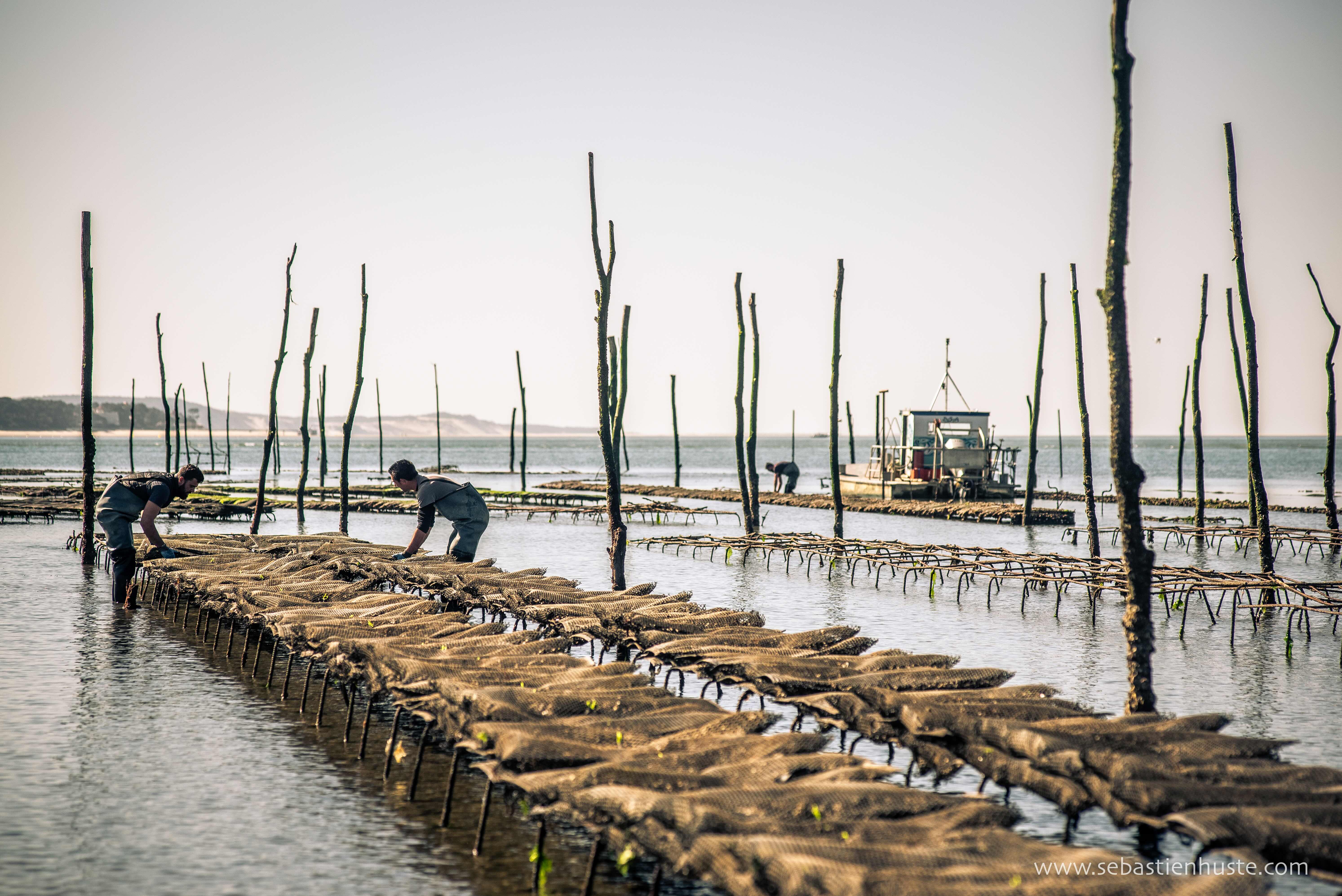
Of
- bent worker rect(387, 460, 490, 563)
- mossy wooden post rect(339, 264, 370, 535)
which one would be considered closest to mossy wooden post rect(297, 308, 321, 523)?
mossy wooden post rect(339, 264, 370, 535)

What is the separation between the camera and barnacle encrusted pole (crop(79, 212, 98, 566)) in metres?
16.7

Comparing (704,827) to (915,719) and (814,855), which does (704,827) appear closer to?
(814,855)

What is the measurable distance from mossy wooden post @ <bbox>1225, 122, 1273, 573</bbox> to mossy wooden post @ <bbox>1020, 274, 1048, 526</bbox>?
25.8 ft

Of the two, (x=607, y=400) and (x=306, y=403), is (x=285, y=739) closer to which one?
(x=607, y=400)

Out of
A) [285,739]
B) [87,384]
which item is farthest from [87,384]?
[285,739]

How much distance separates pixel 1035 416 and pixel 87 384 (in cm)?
2168

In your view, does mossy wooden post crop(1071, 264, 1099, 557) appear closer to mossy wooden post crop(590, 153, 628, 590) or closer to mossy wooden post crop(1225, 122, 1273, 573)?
mossy wooden post crop(1225, 122, 1273, 573)

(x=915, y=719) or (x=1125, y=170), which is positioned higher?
(x=1125, y=170)

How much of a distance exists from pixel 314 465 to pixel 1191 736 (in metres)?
109

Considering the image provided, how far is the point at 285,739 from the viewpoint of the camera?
7.65 m

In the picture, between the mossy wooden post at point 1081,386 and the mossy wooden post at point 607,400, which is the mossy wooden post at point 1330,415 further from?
the mossy wooden post at point 607,400

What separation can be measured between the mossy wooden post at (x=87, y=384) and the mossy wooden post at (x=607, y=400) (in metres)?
8.37

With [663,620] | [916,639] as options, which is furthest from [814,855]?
[916,639]

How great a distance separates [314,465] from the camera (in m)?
107
